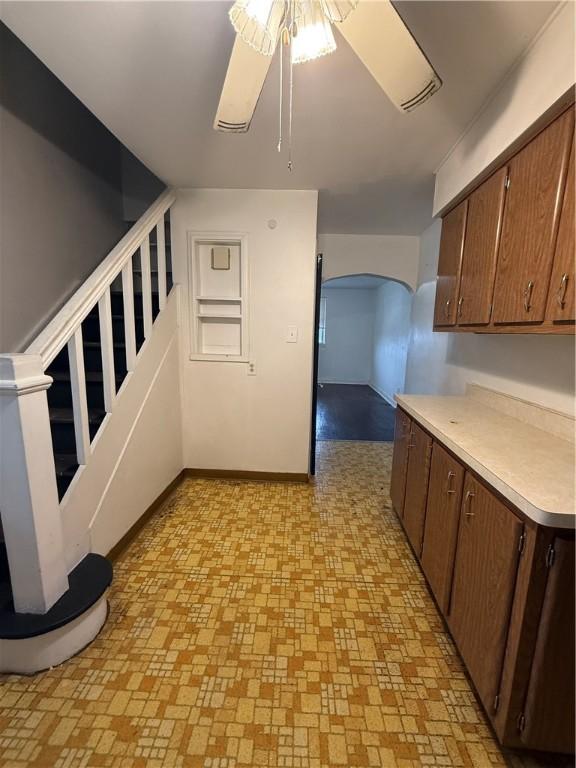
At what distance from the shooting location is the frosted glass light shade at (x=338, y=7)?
0.95m

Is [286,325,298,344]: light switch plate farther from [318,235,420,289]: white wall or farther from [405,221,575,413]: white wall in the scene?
[318,235,420,289]: white wall

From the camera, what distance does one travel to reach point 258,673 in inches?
53.1

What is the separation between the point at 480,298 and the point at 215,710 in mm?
2160

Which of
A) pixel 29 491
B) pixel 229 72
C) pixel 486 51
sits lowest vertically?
pixel 29 491

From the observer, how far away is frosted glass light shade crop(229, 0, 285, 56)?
959 millimetres

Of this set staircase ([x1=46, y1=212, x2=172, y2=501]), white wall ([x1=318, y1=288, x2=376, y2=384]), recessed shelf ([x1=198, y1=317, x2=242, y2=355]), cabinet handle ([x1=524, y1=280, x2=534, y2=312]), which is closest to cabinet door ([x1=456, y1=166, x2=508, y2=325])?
cabinet handle ([x1=524, y1=280, x2=534, y2=312])

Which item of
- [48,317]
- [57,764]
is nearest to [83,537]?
[57,764]

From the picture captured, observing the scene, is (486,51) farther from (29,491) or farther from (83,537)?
(83,537)

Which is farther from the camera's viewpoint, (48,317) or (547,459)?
(48,317)

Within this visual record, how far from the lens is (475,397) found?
7.50 feet

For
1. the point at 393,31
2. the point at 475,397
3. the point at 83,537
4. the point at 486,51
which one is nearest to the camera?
the point at 393,31

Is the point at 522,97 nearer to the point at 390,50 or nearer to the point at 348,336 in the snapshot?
the point at 390,50

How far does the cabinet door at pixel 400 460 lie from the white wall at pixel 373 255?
7.06 feet

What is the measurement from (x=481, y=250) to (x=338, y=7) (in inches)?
49.2
